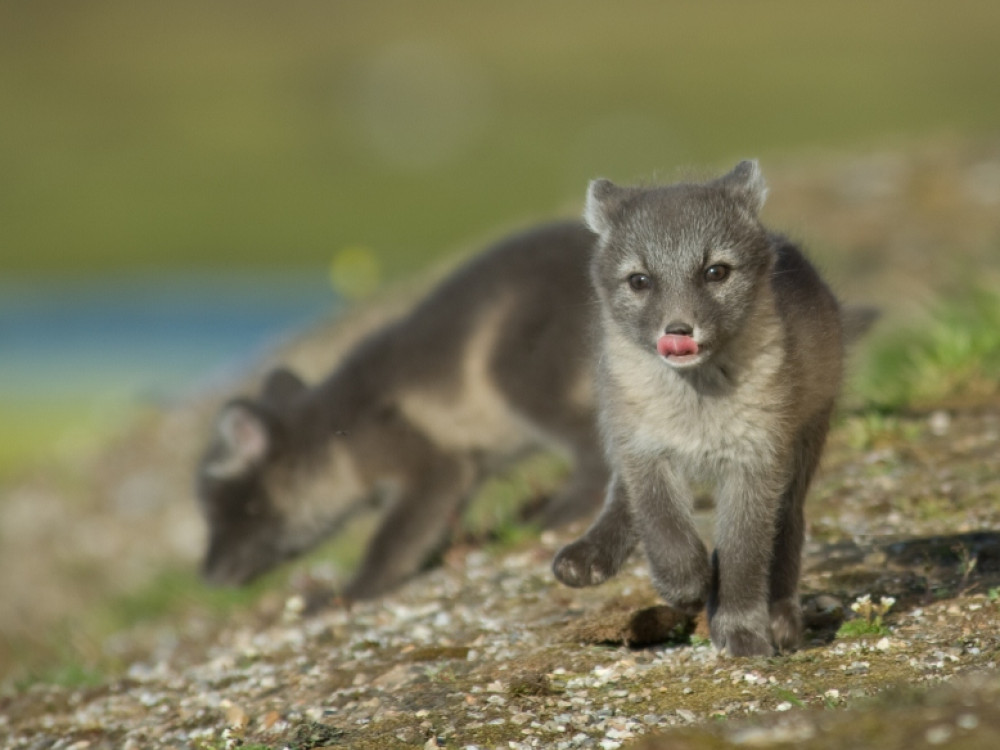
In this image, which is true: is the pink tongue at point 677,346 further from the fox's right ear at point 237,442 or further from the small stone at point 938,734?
the fox's right ear at point 237,442

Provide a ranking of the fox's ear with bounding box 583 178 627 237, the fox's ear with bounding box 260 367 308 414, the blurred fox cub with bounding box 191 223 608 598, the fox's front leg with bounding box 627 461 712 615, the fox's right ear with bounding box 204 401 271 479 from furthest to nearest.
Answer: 1. the fox's ear with bounding box 260 367 308 414
2. the fox's right ear with bounding box 204 401 271 479
3. the blurred fox cub with bounding box 191 223 608 598
4. the fox's ear with bounding box 583 178 627 237
5. the fox's front leg with bounding box 627 461 712 615

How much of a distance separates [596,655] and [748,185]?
1.73 meters

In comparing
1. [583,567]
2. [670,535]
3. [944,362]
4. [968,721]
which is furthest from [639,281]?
[944,362]

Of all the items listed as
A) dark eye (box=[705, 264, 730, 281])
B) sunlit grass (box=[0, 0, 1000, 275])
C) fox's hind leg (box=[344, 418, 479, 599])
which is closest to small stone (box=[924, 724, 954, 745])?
dark eye (box=[705, 264, 730, 281])

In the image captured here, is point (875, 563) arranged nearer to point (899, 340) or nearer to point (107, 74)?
point (899, 340)

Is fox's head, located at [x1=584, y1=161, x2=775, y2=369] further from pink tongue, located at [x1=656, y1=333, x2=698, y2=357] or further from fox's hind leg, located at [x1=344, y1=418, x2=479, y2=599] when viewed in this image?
fox's hind leg, located at [x1=344, y1=418, x2=479, y2=599]

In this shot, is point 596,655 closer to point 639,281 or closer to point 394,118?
point 639,281

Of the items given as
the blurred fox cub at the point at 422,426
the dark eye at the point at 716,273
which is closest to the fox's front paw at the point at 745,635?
the dark eye at the point at 716,273

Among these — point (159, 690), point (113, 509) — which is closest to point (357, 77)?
point (113, 509)

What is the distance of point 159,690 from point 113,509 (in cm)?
764

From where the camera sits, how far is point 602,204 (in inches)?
196

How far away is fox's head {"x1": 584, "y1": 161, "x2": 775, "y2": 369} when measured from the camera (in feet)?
14.5

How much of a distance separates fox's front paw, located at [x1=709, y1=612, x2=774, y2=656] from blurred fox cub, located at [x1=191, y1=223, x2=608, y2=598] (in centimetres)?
262

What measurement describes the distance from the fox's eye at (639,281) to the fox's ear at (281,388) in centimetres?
447
